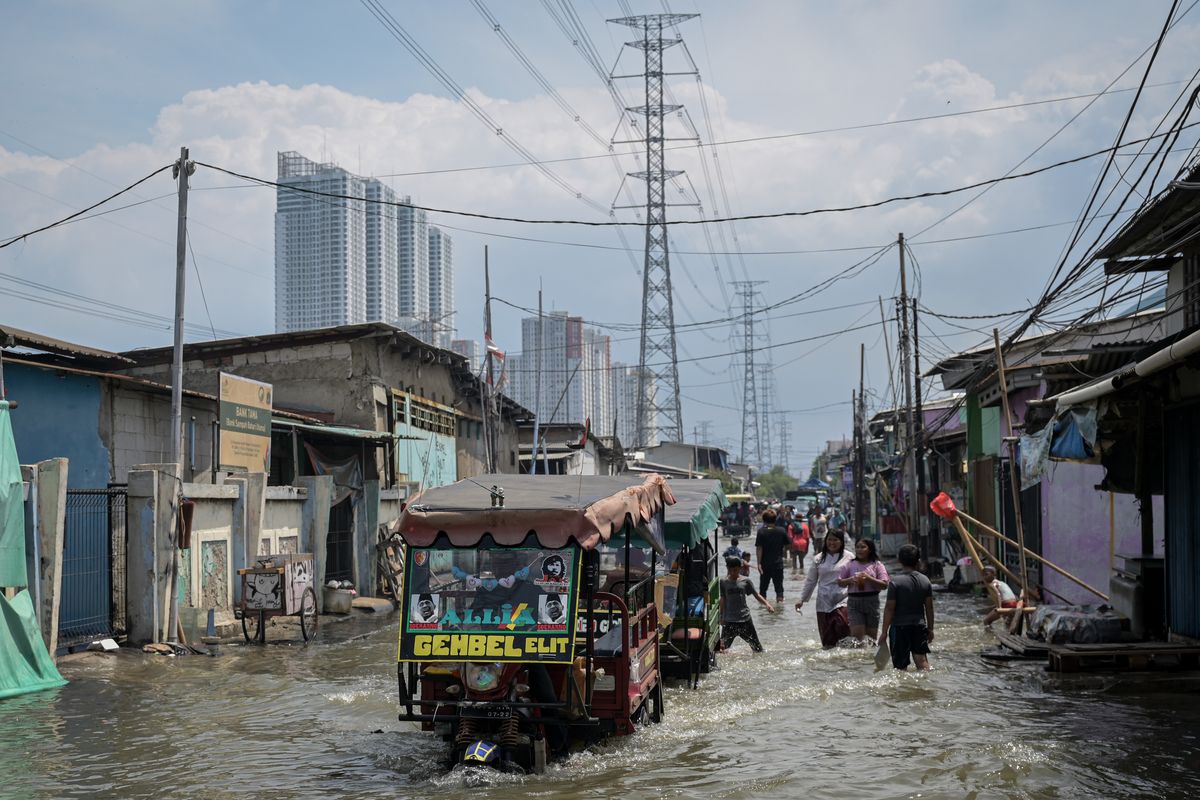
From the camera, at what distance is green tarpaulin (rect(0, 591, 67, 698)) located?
12.5 metres

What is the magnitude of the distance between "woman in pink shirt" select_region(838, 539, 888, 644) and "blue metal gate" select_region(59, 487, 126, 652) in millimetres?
10310

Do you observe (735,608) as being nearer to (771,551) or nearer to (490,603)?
(771,551)

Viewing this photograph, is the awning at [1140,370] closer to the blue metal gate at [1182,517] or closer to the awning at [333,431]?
the blue metal gate at [1182,517]

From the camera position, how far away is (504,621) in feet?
→ 28.2

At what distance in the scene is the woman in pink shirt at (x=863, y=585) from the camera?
14281 mm

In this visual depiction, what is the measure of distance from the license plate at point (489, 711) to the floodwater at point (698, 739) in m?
0.46

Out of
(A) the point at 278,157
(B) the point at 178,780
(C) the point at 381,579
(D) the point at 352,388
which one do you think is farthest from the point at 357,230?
(B) the point at 178,780

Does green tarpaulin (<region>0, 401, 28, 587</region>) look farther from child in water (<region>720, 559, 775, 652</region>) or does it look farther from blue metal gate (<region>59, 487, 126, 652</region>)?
child in water (<region>720, 559, 775, 652</region>)

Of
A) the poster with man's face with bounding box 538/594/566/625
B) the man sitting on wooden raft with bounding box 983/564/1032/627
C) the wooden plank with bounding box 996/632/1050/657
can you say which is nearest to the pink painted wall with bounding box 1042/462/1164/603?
the man sitting on wooden raft with bounding box 983/564/1032/627

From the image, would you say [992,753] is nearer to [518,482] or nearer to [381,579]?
[518,482]

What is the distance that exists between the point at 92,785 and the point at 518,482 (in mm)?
4187

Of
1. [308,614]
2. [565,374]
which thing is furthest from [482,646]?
[565,374]

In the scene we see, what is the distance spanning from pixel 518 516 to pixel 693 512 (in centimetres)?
471

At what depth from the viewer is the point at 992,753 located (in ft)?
31.0
